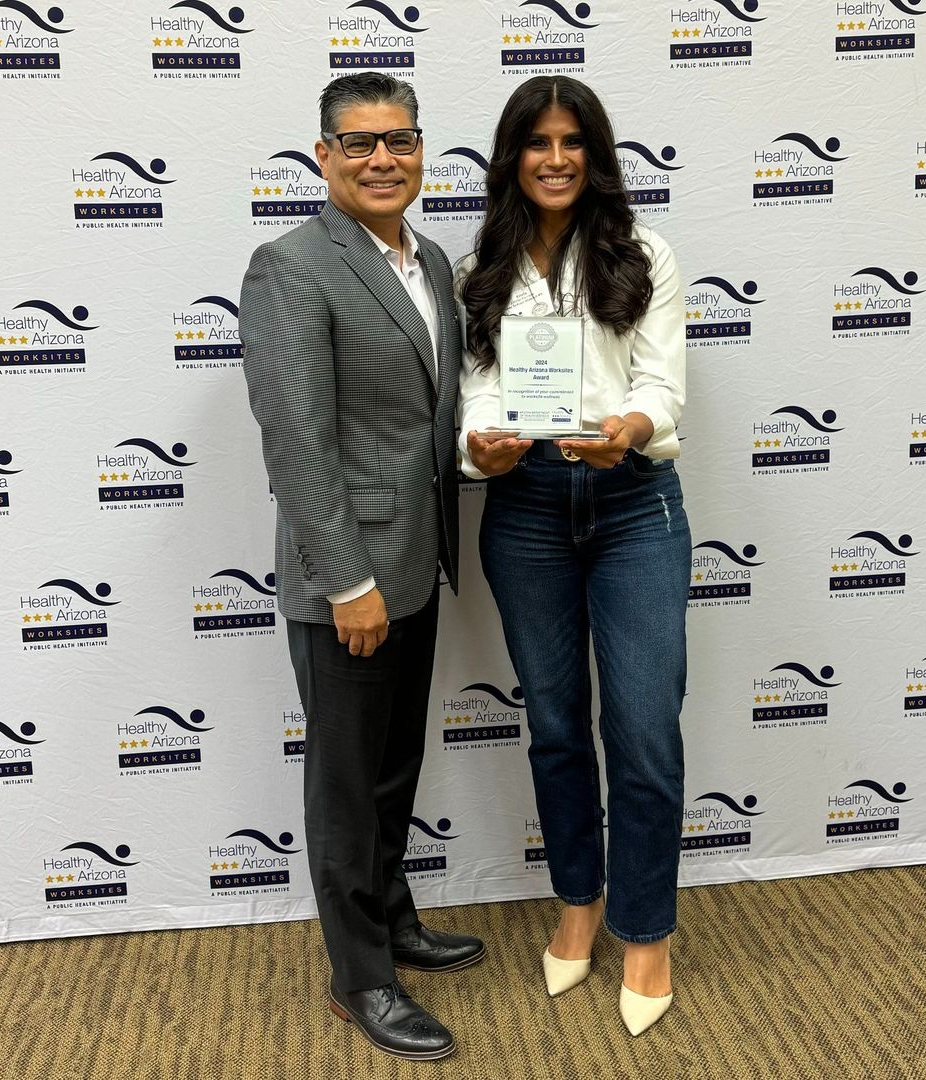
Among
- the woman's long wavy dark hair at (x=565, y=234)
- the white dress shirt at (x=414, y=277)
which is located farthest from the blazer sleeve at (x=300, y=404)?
the woman's long wavy dark hair at (x=565, y=234)

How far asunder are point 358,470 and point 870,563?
1315 millimetres

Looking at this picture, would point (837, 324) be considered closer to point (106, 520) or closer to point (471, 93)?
point (471, 93)

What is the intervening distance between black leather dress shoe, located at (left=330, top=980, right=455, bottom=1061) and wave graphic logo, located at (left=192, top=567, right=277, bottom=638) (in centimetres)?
80

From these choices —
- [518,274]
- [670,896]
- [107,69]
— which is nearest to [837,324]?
[518,274]

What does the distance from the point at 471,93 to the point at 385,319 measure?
671mm

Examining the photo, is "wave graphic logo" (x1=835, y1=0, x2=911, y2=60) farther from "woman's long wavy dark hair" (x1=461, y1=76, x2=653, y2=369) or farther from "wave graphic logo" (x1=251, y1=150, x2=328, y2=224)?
"wave graphic logo" (x1=251, y1=150, x2=328, y2=224)

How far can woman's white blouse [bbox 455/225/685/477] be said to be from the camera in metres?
1.91

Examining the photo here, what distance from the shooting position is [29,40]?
2.08m

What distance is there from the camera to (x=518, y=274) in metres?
1.97

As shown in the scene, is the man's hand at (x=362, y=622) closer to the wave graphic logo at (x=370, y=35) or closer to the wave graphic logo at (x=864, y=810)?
the wave graphic logo at (x=370, y=35)

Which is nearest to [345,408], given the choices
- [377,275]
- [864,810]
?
[377,275]

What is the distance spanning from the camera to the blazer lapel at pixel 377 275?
1810 mm

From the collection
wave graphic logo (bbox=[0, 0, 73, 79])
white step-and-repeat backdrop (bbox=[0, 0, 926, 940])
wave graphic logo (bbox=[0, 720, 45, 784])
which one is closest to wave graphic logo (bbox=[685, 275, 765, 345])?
white step-and-repeat backdrop (bbox=[0, 0, 926, 940])

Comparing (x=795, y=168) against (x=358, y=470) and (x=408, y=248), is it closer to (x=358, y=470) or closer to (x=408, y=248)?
(x=408, y=248)
